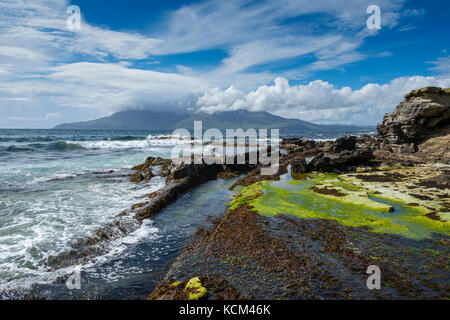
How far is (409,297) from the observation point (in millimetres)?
5492

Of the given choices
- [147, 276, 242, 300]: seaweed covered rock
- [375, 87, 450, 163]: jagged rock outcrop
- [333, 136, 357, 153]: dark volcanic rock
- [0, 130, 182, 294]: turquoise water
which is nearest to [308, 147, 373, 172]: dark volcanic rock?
[333, 136, 357, 153]: dark volcanic rock

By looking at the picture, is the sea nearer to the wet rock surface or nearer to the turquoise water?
the turquoise water

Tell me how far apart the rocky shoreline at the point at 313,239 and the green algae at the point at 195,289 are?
0.08ft

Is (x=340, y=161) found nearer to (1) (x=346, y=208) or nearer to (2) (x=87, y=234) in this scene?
(1) (x=346, y=208)

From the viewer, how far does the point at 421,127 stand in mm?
26891

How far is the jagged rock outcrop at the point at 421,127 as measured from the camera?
24922 millimetres

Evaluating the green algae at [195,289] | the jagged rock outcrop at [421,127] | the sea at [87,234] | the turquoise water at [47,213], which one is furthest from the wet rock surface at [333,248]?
the jagged rock outcrop at [421,127]

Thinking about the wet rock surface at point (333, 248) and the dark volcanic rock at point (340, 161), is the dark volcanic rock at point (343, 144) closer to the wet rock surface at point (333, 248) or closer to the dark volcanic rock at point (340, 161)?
the dark volcanic rock at point (340, 161)

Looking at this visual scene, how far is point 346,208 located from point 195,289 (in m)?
9.27

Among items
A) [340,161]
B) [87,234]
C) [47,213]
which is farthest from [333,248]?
[340,161]

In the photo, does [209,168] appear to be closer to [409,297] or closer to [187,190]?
[187,190]

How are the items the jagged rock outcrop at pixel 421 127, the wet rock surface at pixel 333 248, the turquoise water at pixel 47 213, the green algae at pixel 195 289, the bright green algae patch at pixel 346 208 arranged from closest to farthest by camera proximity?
the green algae at pixel 195 289 → the wet rock surface at pixel 333 248 → the turquoise water at pixel 47 213 → the bright green algae patch at pixel 346 208 → the jagged rock outcrop at pixel 421 127
